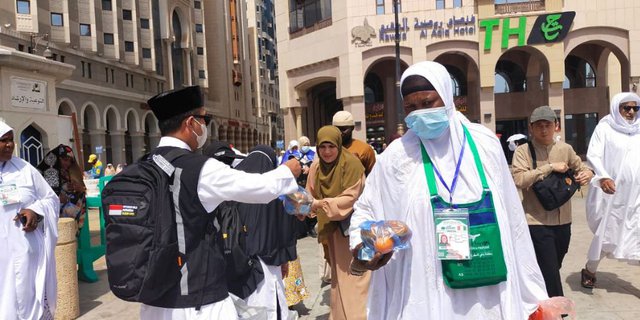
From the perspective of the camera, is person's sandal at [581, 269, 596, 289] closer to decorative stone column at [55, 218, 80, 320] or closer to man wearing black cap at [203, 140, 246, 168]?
man wearing black cap at [203, 140, 246, 168]

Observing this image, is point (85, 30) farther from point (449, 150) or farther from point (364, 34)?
point (449, 150)

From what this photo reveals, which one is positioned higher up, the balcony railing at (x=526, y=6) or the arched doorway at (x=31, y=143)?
the balcony railing at (x=526, y=6)

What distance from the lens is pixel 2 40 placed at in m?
25.1

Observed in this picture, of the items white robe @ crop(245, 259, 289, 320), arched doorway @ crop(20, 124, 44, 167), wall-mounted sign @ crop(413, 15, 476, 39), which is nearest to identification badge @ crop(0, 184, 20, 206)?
white robe @ crop(245, 259, 289, 320)

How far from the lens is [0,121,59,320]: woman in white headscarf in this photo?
395 centimetres

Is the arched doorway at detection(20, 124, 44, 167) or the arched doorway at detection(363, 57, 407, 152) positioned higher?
the arched doorway at detection(363, 57, 407, 152)

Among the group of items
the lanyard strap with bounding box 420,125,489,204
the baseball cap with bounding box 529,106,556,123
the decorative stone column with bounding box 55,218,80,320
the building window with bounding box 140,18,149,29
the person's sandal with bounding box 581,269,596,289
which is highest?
the building window with bounding box 140,18,149,29

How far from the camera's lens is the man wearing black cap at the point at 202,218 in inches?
85.7

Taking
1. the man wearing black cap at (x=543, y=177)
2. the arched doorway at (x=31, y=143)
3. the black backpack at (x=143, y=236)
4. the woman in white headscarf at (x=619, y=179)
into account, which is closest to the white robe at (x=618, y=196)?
the woman in white headscarf at (x=619, y=179)

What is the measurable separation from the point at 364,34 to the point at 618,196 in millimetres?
20309

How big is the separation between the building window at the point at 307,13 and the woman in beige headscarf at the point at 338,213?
2266 cm

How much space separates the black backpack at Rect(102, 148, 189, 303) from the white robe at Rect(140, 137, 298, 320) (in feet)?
0.51

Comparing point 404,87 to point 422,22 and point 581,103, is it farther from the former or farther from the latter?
point 581,103

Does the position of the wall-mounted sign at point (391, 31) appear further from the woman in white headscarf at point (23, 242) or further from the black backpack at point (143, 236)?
the black backpack at point (143, 236)
